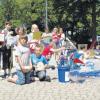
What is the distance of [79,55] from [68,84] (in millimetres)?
3484

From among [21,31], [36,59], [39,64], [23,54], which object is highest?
[21,31]

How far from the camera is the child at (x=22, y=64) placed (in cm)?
1255

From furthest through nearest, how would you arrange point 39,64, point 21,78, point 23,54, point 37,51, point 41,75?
point 37,51
point 39,64
point 41,75
point 23,54
point 21,78

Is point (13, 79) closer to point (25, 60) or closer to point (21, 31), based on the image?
point (25, 60)

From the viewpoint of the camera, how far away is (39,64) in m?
13.2

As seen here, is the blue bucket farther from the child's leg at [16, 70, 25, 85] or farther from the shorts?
the child's leg at [16, 70, 25, 85]

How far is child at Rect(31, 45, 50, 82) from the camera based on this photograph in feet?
42.8

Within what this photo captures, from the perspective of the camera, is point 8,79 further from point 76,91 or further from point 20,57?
point 76,91

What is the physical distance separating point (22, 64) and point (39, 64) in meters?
0.77

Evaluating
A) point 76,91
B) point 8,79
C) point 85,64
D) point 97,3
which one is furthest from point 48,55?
point 97,3

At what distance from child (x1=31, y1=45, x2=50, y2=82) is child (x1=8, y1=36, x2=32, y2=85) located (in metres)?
0.42

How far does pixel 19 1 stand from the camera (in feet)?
193

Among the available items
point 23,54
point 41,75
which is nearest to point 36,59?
point 41,75

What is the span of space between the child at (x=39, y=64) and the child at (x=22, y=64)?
42 cm
